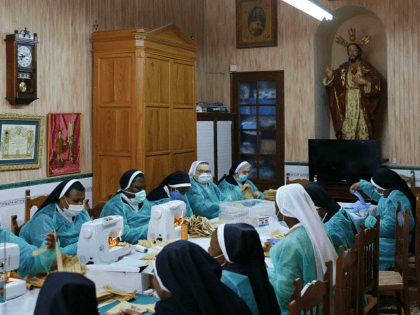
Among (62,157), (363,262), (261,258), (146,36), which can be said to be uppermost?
(146,36)

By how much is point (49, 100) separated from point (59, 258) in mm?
3253

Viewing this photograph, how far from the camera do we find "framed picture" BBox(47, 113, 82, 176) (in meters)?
5.54

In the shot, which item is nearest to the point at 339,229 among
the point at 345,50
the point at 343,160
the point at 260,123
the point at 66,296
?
the point at 66,296

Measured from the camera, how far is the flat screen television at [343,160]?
718 cm

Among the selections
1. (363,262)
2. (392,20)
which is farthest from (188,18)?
(363,262)

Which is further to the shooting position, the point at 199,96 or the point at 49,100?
the point at 199,96

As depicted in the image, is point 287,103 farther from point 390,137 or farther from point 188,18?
point 188,18

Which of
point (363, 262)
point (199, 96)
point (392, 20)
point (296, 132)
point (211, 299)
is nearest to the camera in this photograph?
point (211, 299)

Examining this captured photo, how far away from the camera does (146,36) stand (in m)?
5.85

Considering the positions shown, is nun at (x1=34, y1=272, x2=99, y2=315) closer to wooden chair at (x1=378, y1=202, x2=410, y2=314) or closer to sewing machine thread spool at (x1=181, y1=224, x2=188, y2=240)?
sewing machine thread spool at (x1=181, y1=224, x2=188, y2=240)

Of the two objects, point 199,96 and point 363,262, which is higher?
point 199,96

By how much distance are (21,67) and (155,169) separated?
2.08 metres

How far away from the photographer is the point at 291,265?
8.54 feet

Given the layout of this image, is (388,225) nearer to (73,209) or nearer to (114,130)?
(73,209)
